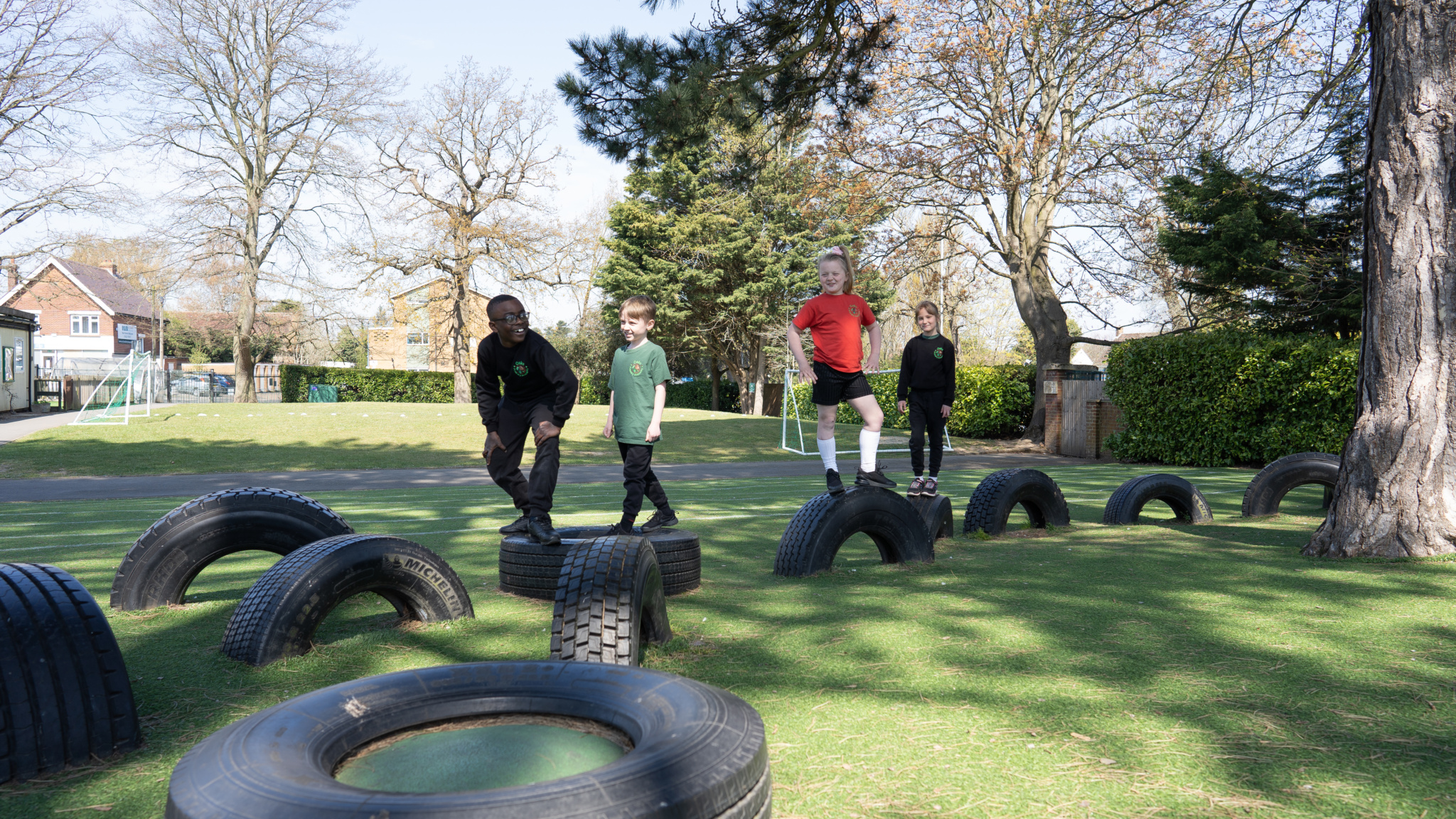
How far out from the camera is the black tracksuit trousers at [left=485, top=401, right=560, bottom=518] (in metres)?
5.30

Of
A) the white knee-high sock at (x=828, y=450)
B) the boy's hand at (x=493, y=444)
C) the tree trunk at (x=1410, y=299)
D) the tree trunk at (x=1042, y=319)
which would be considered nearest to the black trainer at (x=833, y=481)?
the white knee-high sock at (x=828, y=450)

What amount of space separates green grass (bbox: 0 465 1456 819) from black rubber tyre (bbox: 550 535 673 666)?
1.29ft

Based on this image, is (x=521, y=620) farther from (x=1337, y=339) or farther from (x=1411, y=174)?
(x=1337, y=339)

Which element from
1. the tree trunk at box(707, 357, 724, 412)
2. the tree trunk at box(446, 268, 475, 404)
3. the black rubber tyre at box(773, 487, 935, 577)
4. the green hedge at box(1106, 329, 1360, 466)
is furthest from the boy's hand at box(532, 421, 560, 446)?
the tree trunk at box(707, 357, 724, 412)

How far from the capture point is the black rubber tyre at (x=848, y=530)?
5520mm

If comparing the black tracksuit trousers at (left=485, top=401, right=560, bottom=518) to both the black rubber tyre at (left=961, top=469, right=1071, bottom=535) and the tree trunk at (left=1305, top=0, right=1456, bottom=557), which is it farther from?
the tree trunk at (left=1305, top=0, right=1456, bottom=557)

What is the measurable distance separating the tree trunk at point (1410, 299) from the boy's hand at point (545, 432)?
525cm

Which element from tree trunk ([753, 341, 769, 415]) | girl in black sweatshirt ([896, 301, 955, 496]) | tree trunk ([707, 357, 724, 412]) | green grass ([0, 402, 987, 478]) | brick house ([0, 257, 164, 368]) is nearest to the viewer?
girl in black sweatshirt ([896, 301, 955, 496])

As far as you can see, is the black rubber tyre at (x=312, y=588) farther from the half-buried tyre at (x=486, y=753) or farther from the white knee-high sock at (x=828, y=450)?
the white knee-high sock at (x=828, y=450)

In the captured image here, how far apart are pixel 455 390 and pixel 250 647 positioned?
43452 millimetres

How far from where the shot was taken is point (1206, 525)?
7.61 metres

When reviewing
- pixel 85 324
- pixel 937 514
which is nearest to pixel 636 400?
pixel 937 514

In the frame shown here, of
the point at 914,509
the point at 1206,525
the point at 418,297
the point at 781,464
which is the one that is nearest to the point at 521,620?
the point at 914,509

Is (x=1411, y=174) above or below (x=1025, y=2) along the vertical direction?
below
